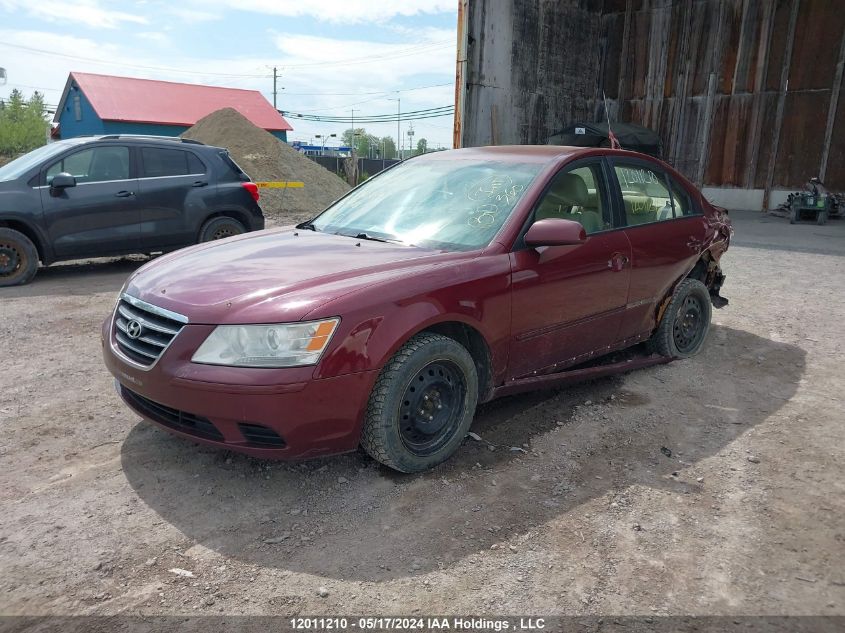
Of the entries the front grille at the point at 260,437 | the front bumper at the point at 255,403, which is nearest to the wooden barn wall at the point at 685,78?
the front bumper at the point at 255,403

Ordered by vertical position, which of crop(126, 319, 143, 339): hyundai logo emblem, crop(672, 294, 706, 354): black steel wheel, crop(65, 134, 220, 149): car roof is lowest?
crop(672, 294, 706, 354): black steel wheel

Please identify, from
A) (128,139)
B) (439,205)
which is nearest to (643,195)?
(439,205)

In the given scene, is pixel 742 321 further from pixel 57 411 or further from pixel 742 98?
pixel 742 98

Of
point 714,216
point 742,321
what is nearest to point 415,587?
point 714,216

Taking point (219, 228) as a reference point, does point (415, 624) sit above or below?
below

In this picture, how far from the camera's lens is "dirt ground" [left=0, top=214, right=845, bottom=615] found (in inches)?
95.2

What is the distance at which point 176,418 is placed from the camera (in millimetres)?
3035

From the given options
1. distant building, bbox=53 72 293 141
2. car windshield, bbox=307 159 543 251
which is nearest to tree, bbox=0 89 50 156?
distant building, bbox=53 72 293 141

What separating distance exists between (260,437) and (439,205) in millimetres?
1800

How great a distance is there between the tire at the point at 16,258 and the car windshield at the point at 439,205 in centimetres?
478

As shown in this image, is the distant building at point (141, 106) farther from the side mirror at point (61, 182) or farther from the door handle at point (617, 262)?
the door handle at point (617, 262)

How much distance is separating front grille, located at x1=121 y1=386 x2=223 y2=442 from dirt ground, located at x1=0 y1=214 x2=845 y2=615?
0.32 m

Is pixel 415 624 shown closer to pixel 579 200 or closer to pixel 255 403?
pixel 255 403

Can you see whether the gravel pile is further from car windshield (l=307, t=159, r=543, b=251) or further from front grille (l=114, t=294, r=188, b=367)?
front grille (l=114, t=294, r=188, b=367)
